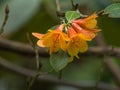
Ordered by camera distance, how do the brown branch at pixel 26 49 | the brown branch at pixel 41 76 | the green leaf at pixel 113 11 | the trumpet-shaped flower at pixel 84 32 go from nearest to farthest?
1. the trumpet-shaped flower at pixel 84 32
2. the green leaf at pixel 113 11
3. the brown branch at pixel 26 49
4. the brown branch at pixel 41 76

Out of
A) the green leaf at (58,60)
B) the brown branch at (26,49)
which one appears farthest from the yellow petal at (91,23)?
the brown branch at (26,49)

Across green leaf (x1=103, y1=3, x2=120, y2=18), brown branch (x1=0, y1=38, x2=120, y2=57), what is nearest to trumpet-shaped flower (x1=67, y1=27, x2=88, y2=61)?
green leaf (x1=103, y1=3, x2=120, y2=18)

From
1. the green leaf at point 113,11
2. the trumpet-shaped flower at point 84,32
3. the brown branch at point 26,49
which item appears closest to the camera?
the trumpet-shaped flower at point 84,32

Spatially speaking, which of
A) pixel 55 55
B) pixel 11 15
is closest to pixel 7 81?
pixel 11 15

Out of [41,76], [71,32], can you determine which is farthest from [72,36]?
[41,76]

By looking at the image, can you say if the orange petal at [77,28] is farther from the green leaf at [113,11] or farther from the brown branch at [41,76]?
the brown branch at [41,76]

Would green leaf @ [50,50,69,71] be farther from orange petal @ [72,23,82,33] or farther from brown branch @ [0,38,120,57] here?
brown branch @ [0,38,120,57]
